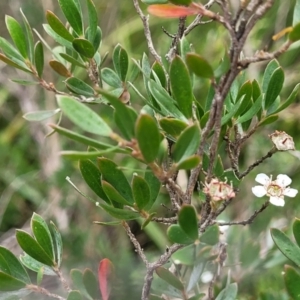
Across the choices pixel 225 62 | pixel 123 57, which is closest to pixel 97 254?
pixel 123 57

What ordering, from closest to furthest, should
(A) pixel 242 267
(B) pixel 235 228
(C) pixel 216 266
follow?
(C) pixel 216 266
(A) pixel 242 267
(B) pixel 235 228

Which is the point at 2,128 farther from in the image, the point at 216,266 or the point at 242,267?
the point at 216,266

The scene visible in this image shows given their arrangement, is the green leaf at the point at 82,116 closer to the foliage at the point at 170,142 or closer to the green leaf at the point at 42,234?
the foliage at the point at 170,142

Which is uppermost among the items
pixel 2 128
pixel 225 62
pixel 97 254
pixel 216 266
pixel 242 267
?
pixel 225 62

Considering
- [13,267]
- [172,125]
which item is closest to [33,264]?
[13,267]

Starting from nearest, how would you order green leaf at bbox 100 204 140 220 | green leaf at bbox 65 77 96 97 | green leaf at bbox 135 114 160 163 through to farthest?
green leaf at bbox 135 114 160 163
green leaf at bbox 100 204 140 220
green leaf at bbox 65 77 96 97

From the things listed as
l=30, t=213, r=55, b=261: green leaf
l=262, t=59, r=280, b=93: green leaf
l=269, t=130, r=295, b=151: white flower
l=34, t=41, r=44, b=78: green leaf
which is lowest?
l=30, t=213, r=55, b=261: green leaf

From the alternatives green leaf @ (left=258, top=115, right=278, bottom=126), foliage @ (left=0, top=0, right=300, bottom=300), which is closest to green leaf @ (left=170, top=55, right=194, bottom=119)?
foliage @ (left=0, top=0, right=300, bottom=300)

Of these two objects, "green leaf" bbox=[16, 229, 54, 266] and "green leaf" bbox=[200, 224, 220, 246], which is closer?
"green leaf" bbox=[200, 224, 220, 246]

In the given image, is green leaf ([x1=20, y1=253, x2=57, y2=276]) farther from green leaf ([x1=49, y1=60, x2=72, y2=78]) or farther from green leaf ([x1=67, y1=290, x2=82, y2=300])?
green leaf ([x1=49, y1=60, x2=72, y2=78])
